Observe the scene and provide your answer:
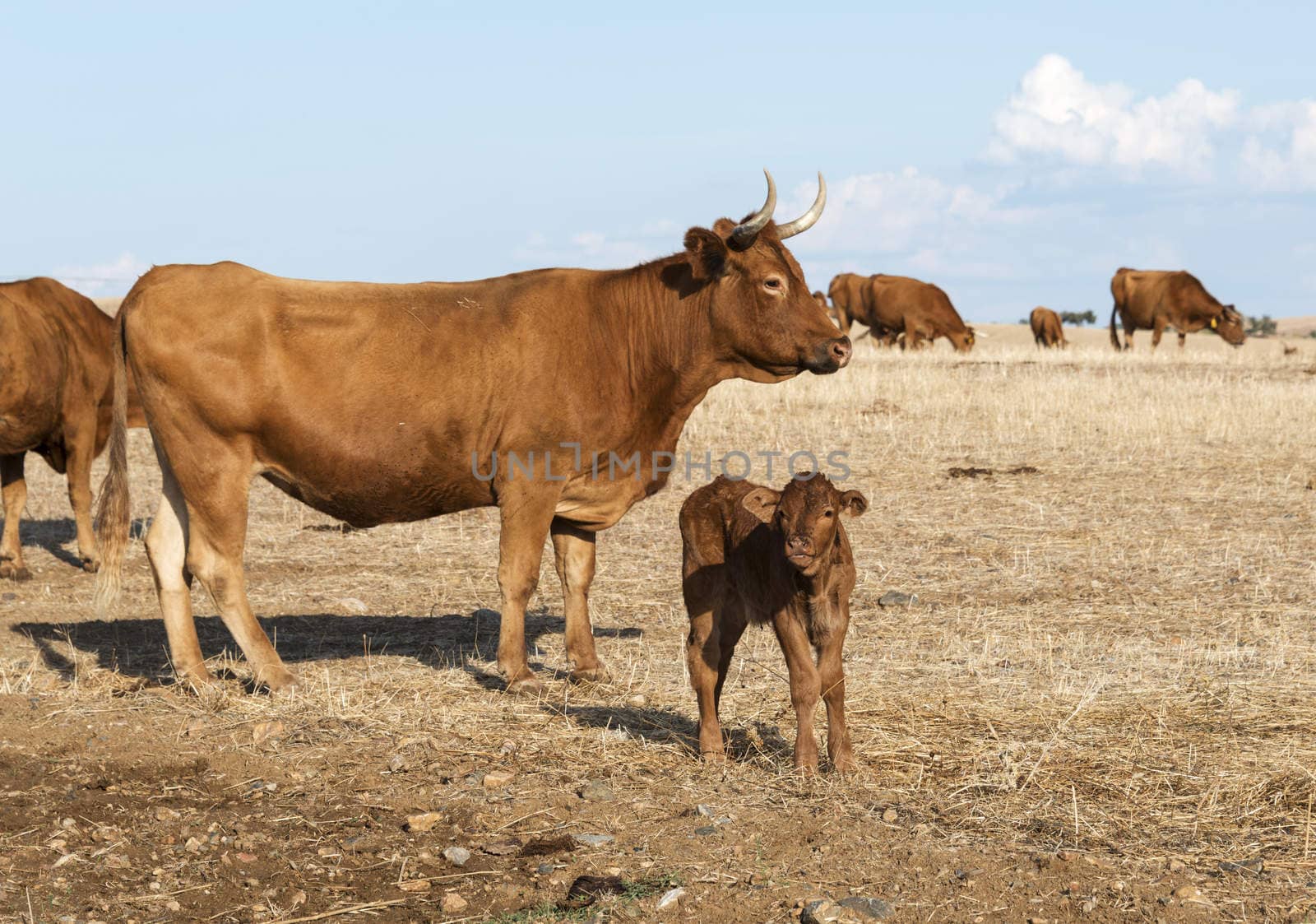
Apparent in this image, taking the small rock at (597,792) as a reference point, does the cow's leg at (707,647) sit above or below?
above

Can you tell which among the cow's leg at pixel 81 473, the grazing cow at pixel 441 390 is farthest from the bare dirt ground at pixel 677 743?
the grazing cow at pixel 441 390

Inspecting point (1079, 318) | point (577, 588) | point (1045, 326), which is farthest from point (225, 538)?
point (1079, 318)

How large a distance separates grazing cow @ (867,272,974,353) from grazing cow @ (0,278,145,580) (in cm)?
2283

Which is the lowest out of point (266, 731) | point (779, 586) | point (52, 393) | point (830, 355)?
point (266, 731)

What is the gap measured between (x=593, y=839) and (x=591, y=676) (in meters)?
2.61

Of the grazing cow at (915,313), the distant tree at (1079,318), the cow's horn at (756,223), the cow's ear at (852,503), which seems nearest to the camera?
the cow's ear at (852,503)

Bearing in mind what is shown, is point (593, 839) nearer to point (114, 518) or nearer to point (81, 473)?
point (114, 518)

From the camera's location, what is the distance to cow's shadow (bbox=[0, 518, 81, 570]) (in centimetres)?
1184

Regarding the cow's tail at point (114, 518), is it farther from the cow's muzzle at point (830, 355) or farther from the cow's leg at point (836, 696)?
the cow's leg at point (836, 696)

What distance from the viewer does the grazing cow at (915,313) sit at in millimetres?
32625

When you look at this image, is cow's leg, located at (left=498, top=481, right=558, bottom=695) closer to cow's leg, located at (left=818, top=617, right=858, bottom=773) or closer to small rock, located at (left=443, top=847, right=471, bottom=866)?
cow's leg, located at (left=818, top=617, right=858, bottom=773)

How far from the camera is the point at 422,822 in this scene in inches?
193

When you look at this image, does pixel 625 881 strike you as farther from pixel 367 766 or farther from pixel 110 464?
pixel 110 464

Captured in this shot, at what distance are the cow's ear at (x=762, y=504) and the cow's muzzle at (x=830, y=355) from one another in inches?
70.1
